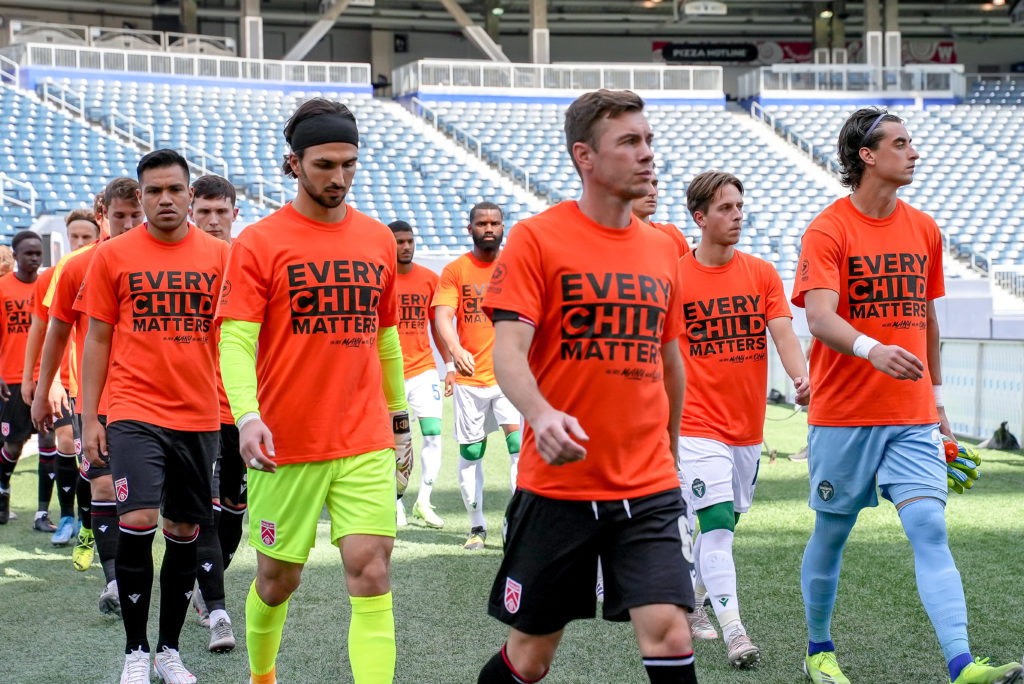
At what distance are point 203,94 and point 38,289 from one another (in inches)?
1004

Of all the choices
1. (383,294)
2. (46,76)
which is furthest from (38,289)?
(46,76)

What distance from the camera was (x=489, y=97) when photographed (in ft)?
116

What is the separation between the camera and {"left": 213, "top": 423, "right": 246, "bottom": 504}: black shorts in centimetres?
602

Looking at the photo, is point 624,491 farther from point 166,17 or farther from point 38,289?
point 166,17

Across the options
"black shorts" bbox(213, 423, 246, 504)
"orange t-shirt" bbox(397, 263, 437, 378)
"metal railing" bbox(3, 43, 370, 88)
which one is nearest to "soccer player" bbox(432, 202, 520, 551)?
"orange t-shirt" bbox(397, 263, 437, 378)

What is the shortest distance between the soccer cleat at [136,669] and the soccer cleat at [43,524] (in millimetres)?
4678

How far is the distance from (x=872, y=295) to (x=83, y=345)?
3.47 m

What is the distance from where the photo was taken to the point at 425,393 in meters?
9.65

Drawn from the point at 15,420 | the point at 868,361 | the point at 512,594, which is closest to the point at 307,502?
the point at 512,594

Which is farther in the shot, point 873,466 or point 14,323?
point 14,323

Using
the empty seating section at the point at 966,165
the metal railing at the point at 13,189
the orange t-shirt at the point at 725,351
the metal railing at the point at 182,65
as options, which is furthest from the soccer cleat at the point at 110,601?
the metal railing at the point at 182,65

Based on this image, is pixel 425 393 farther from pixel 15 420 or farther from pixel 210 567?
pixel 210 567

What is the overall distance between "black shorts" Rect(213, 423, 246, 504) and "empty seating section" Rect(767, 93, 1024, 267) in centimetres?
2281

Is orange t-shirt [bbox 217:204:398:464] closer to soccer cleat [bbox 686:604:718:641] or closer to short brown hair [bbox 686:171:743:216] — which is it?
short brown hair [bbox 686:171:743:216]
